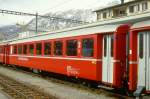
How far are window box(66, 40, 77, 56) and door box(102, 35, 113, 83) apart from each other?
9.18ft

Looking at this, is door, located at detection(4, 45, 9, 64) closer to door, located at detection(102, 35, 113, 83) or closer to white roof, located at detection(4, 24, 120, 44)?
white roof, located at detection(4, 24, 120, 44)

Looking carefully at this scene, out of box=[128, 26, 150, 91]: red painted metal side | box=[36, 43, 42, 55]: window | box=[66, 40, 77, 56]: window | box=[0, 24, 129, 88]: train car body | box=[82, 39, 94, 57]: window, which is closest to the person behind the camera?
box=[128, 26, 150, 91]: red painted metal side

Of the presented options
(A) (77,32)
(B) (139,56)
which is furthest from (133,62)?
(A) (77,32)

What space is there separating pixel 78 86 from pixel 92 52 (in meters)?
2.61

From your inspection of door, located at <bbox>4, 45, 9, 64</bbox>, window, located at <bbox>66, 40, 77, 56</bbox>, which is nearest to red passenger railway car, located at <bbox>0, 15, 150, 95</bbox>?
window, located at <bbox>66, 40, 77, 56</bbox>

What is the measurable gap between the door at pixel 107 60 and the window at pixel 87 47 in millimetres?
906

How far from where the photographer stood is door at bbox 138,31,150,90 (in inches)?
470

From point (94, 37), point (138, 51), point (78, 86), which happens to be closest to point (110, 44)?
point (94, 37)

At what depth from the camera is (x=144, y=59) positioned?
1213 centimetres

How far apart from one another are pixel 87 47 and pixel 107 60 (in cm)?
189

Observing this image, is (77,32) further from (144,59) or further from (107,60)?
(144,59)

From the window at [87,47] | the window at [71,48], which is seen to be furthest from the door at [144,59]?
the window at [71,48]

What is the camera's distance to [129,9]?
52750mm

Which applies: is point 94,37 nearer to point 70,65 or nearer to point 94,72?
point 94,72
